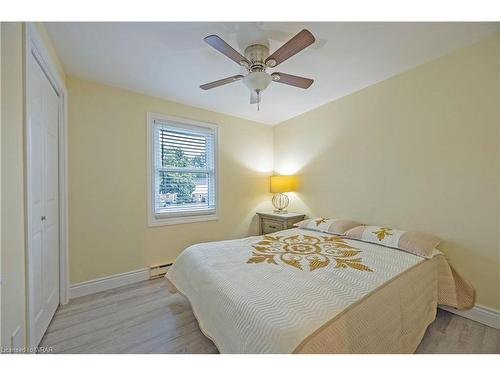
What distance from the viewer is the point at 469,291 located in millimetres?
1708

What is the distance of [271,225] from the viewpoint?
10.6ft

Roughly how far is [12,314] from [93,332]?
759mm

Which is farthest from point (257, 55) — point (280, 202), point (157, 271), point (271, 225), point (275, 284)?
point (157, 271)

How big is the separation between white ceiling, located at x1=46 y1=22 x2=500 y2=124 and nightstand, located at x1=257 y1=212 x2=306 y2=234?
1728mm

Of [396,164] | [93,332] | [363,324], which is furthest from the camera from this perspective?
[396,164]

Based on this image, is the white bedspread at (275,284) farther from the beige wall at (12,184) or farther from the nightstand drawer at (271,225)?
the nightstand drawer at (271,225)

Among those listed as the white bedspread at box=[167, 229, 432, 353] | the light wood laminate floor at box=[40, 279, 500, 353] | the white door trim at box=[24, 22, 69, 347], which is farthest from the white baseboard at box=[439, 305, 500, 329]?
the white door trim at box=[24, 22, 69, 347]

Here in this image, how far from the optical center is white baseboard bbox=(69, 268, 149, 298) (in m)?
2.10

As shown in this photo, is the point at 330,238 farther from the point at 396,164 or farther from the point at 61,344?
the point at 61,344

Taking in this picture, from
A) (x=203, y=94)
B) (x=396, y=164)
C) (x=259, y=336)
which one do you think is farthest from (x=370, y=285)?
(x=203, y=94)

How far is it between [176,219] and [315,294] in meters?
2.15

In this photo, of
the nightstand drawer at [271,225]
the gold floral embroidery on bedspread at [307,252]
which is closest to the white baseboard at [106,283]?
the gold floral embroidery on bedspread at [307,252]

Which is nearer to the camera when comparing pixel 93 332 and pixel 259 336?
pixel 259 336
